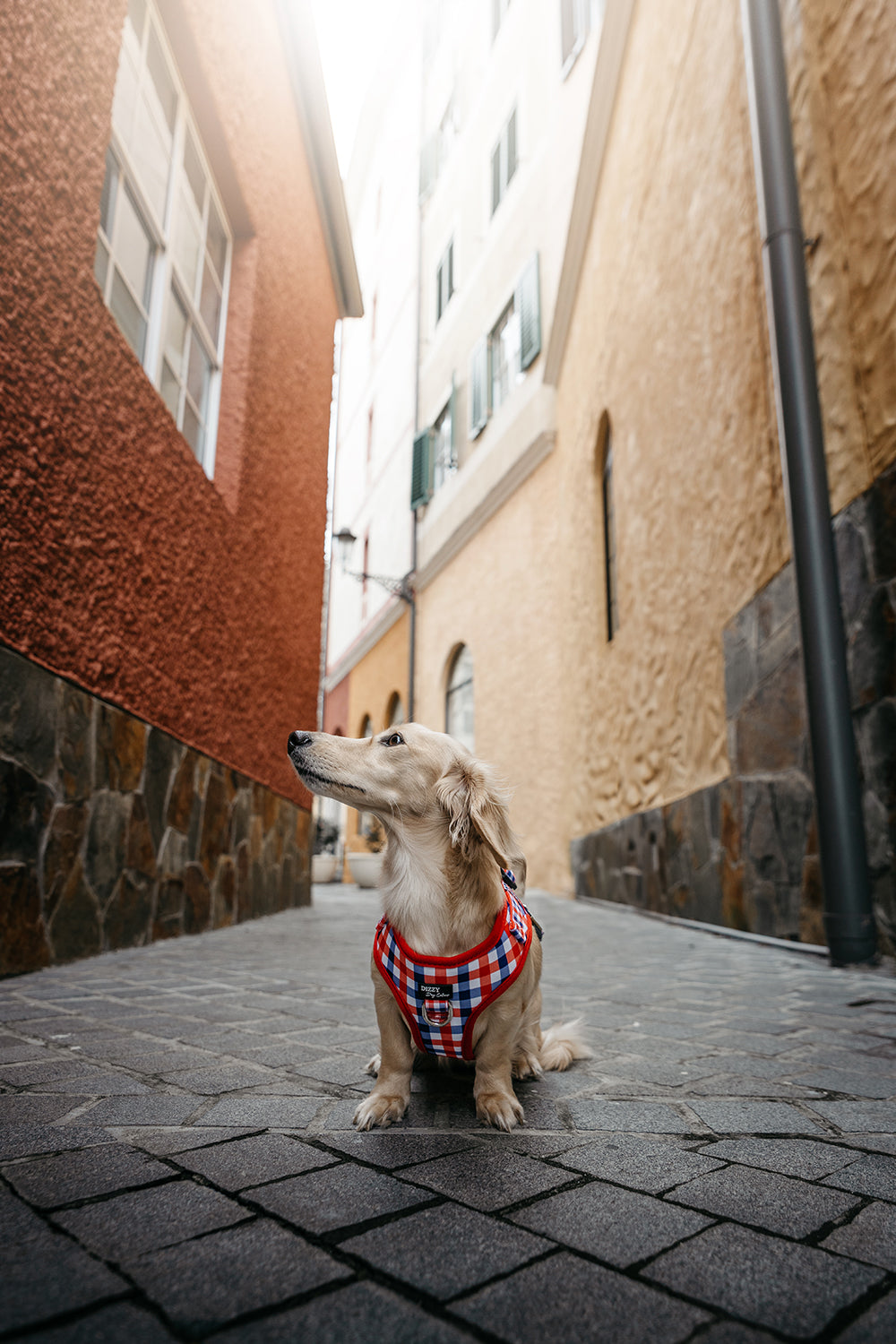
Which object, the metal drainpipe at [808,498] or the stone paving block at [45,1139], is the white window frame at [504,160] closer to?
the metal drainpipe at [808,498]

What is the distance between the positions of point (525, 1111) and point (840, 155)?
510cm

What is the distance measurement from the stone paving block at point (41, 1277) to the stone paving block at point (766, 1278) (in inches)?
28.4

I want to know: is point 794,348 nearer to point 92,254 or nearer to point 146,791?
point 92,254

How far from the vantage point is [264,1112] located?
1.81 meters

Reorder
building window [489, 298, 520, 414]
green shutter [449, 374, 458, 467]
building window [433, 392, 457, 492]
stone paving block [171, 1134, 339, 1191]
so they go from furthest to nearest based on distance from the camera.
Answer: building window [433, 392, 457, 492] < green shutter [449, 374, 458, 467] < building window [489, 298, 520, 414] < stone paving block [171, 1134, 339, 1191]

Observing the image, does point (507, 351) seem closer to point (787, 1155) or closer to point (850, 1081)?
point (850, 1081)

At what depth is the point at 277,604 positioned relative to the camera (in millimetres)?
7492

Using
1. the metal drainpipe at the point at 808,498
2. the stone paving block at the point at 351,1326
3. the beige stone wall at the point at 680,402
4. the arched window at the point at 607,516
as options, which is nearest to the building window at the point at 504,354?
Answer: the beige stone wall at the point at 680,402

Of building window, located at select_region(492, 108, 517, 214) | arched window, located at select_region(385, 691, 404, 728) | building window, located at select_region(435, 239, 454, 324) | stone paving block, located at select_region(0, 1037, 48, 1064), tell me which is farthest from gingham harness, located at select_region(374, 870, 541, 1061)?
building window, located at select_region(435, 239, 454, 324)

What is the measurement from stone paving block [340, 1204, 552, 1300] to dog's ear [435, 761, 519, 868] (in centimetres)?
78

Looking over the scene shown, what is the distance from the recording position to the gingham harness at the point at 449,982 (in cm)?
184

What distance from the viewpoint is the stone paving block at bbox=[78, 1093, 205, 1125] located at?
1.73 metres

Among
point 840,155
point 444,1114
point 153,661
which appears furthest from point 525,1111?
point 840,155

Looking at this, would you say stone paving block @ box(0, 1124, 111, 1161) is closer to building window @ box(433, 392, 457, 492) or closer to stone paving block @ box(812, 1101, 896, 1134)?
stone paving block @ box(812, 1101, 896, 1134)
